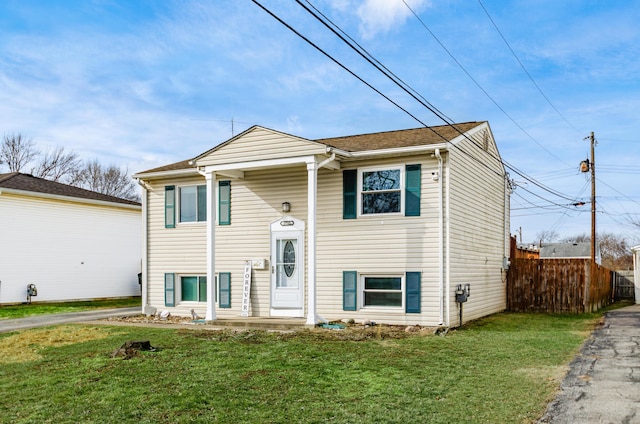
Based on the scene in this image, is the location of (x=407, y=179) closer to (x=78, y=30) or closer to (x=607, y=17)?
(x=607, y=17)

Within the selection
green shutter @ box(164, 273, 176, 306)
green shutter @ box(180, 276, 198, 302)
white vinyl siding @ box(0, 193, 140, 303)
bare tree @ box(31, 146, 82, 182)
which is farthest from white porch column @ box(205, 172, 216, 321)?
bare tree @ box(31, 146, 82, 182)

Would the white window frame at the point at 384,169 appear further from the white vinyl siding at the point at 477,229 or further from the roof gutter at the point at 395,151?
the white vinyl siding at the point at 477,229

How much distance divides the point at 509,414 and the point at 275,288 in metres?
9.07

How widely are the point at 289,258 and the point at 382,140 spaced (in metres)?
3.80

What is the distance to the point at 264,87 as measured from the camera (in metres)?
14.0

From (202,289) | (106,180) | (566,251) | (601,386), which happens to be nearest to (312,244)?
(202,289)

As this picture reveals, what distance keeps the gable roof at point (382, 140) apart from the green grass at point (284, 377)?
4417 mm

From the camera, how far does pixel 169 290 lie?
15.6 meters

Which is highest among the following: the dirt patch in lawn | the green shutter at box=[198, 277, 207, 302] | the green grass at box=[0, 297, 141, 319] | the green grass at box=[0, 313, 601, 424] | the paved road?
the green shutter at box=[198, 277, 207, 302]

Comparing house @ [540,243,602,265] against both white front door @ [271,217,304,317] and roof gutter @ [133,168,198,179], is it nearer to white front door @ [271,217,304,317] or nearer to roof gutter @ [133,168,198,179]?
white front door @ [271,217,304,317]

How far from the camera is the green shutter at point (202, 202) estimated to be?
50.4 ft

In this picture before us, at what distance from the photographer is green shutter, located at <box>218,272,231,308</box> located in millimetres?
14688

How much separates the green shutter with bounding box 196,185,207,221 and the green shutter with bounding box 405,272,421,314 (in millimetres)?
6002

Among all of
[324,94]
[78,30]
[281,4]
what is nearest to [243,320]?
[324,94]
